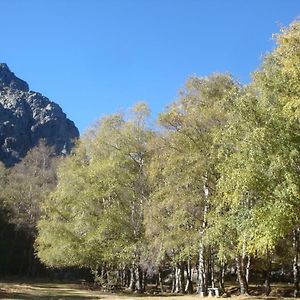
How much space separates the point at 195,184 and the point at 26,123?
11559cm

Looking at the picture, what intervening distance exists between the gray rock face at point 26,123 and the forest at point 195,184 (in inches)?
3245

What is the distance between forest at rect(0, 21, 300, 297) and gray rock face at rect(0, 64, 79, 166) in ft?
270

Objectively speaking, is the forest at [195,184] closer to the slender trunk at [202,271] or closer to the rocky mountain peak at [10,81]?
the slender trunk at [202,271]

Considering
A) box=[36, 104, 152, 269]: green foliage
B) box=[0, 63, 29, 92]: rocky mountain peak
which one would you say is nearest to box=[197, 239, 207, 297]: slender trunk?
box=[36, 104, 152, 269]: green foliage

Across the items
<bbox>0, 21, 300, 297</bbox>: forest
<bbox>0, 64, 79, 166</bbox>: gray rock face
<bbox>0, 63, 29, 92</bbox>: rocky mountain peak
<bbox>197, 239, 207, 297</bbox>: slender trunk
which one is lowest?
<bbox>197, 239, 207, 297</bbox>: slender trunk

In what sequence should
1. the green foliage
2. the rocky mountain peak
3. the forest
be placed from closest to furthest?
the forest
the green foliage
the rocky mountain peak

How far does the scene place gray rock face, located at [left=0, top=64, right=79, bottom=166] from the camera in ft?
409

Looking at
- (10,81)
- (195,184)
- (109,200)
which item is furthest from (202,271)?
(10,81)

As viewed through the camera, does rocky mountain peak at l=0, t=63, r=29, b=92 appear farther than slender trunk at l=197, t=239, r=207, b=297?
Yes

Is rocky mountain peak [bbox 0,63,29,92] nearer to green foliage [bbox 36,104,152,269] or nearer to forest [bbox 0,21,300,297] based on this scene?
forest [bbox 0,21,300,297]

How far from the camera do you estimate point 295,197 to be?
18.0 metres

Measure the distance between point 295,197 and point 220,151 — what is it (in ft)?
16.1

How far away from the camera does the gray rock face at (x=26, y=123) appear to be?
12475 centimetres

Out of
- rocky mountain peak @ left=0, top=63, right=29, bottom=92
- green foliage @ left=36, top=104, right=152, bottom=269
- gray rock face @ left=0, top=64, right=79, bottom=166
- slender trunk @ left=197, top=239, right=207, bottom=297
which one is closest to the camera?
slender trunk @ left=197, top=239, right=207, bottom=297
